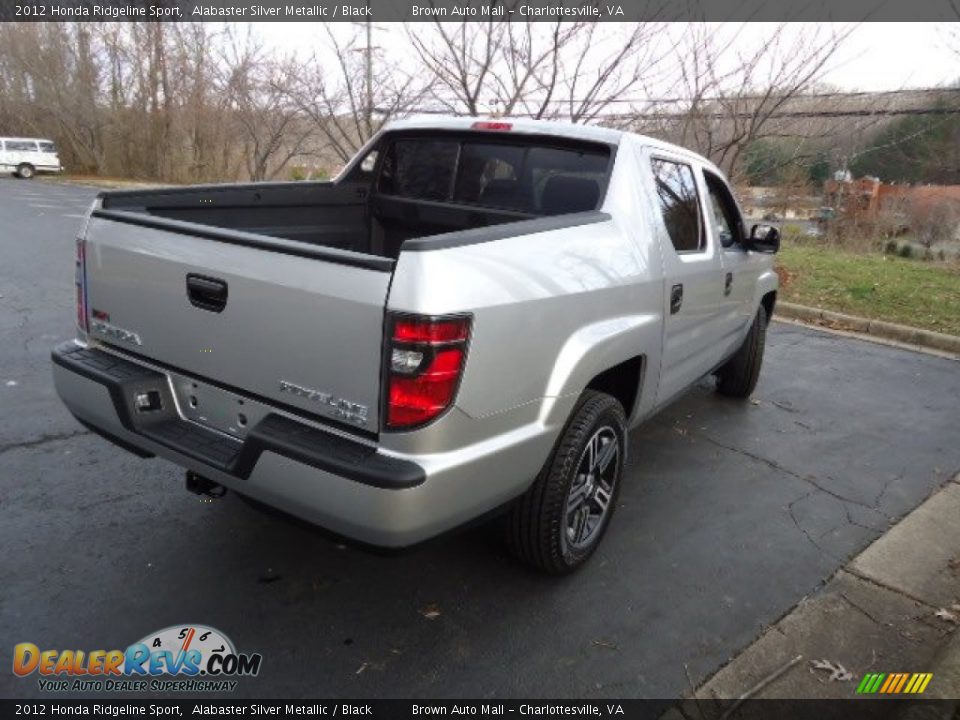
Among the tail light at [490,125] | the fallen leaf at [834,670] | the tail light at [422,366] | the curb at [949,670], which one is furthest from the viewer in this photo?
the tail light at [490,125]

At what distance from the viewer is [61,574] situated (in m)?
2.72

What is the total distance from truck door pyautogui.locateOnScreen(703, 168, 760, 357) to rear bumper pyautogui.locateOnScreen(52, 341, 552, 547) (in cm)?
212

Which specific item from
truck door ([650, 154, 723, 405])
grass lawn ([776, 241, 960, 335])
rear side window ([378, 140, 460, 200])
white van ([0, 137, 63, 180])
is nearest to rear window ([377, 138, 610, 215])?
rear side window ([378, 140, 460, 200])

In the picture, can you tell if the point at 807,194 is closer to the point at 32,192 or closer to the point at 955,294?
the point at 955,294

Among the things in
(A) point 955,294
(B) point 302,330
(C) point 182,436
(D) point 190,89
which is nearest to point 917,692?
(B) point 302,330

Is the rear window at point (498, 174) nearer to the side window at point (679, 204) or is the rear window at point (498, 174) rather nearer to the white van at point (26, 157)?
the side window at point (679, 204)

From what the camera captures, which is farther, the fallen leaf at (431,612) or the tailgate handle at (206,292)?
A: the fallen leaf at (431,612)

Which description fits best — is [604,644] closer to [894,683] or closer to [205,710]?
[894,683]

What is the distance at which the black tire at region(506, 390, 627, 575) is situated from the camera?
2.69 meters

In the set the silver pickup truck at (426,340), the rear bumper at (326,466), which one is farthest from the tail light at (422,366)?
the rear bumper at (326,466)

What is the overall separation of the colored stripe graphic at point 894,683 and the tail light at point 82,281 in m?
3.35

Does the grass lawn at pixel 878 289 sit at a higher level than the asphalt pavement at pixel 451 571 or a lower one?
higher

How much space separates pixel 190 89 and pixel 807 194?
25.5 m

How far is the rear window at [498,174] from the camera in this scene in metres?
3.37
